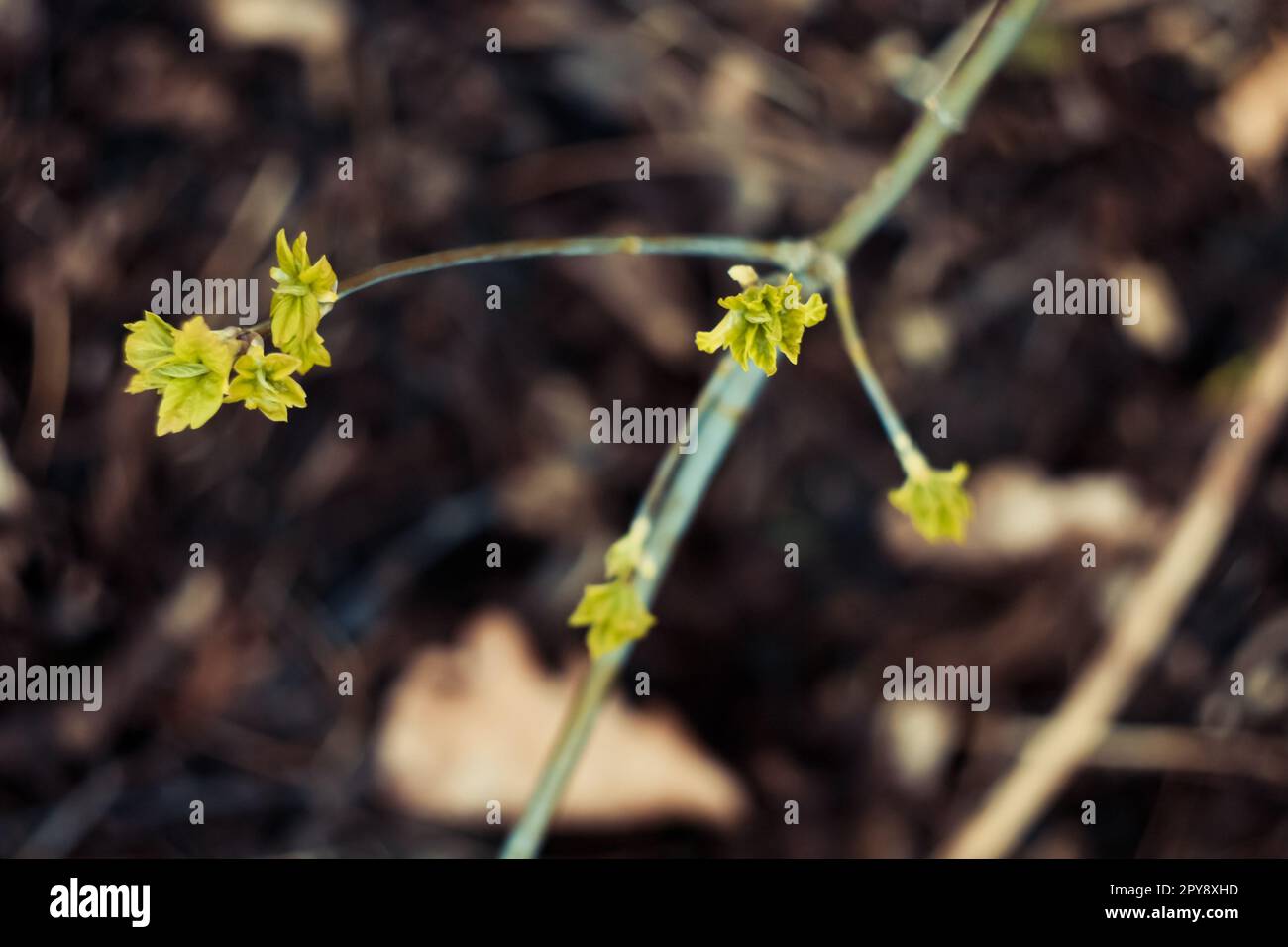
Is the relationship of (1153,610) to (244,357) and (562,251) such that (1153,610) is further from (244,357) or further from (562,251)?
(244,357)

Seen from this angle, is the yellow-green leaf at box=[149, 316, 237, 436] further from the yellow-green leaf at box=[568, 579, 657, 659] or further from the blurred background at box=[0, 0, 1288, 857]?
the blurred background at box=[0, 0, 1288, 857]

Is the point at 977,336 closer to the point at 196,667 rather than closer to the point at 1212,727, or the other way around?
the point at 1212,727

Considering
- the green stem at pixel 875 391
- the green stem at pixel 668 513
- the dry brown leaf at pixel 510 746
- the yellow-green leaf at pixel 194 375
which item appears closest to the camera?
the yellow-green leaf at pixel 194 375

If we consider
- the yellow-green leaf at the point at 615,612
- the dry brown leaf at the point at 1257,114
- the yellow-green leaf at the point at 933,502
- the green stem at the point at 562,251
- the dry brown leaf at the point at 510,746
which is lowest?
the dry brown leaf at the point at 510,746

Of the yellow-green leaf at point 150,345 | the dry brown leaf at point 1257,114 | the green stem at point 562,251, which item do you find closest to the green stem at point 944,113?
the green stem at point 562,251

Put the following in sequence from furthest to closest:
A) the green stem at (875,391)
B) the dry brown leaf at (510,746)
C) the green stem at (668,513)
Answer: the dry brown leaf at (510,746) → the green stem at (668,513) → the green stem at (875,391)

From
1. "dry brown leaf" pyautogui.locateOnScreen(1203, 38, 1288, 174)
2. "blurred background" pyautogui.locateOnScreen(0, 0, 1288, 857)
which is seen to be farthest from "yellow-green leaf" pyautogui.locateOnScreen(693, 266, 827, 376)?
"dry brown leaf" pyautogui.locateOnScreen(1203, 38, 1288, 174)

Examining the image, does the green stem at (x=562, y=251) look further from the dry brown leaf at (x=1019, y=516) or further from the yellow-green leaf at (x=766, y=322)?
the dry brown leaf at (x=1019, y=516)
